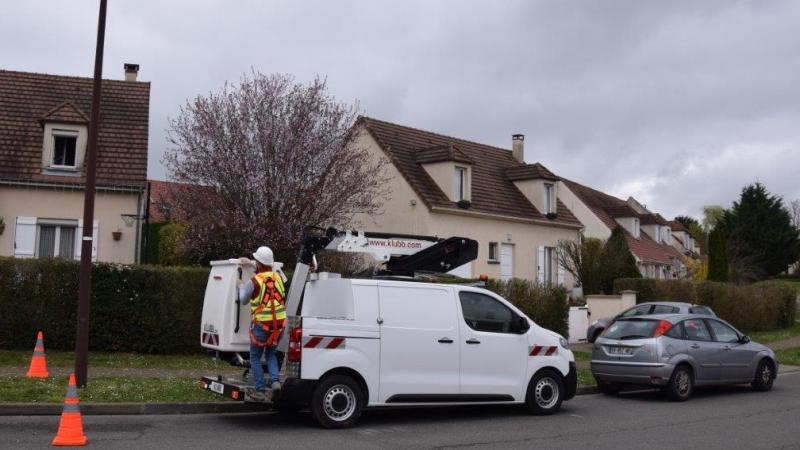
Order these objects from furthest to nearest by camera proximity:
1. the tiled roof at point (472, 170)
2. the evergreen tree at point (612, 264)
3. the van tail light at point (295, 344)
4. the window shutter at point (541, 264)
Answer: the window shutter at point (541, 264) → the evergreen tree at point (612, 264) → the tiled roof at point (472, 170) → the van tail light at point (295, 344)

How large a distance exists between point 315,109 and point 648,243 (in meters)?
35.6

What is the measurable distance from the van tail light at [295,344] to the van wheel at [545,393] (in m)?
3.66

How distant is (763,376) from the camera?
1551 centimetres

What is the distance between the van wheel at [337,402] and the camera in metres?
10.1

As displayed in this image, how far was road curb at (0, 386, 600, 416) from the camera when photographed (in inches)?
424

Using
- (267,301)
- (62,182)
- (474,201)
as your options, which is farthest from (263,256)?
(474,201)

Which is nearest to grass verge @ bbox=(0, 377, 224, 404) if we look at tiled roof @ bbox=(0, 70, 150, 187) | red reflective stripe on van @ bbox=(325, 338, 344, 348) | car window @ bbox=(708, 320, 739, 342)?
red reflective stripe on van @ bbox=(325, 338, 344, 348)

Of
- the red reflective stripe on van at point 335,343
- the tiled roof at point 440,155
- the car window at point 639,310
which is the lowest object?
the red reflective stripe on van at point 335,343

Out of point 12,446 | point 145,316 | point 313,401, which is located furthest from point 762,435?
point 145,316

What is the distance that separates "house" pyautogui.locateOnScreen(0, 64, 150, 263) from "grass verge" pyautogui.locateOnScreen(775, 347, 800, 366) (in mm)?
17459

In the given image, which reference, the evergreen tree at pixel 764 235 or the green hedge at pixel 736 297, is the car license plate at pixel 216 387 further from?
the evergreen tree at pixel 764 235

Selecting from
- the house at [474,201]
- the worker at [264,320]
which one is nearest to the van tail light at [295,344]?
the worker at [264,320]

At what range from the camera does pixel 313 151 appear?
21.2m

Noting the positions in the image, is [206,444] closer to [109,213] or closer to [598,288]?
[109,213]
